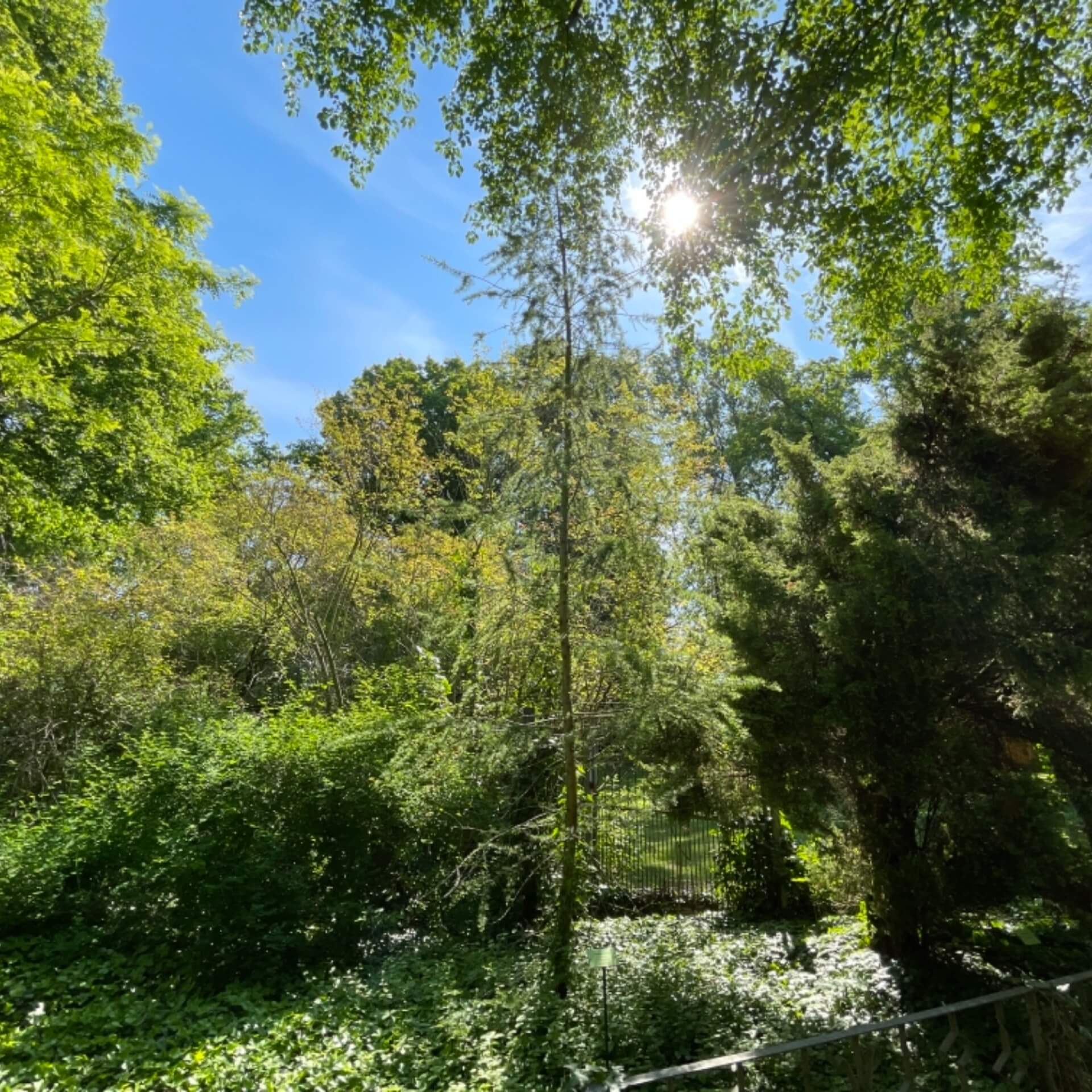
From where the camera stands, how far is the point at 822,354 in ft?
53.8

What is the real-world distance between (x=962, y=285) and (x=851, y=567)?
2.50 metres

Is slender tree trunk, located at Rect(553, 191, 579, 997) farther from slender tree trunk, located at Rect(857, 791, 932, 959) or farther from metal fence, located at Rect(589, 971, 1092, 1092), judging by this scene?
slender tree trunk, located at Rect(857, 791, 932, 959)

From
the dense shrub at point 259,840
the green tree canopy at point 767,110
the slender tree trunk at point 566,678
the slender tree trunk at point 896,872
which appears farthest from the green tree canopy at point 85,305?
the slender tree trunk at point 896,872

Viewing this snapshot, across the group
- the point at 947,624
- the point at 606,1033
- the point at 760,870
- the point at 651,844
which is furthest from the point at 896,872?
the point at 651,844

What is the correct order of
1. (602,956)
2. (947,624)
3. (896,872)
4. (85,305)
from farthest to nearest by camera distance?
(85,305) → (896,872) → (947,624) → (602,956)

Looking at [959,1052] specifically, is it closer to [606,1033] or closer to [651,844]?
[606,1033]

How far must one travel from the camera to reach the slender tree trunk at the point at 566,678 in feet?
12.8

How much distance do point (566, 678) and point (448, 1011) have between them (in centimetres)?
239

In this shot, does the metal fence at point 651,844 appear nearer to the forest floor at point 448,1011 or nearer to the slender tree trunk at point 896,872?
the forest floor at point 448,1011

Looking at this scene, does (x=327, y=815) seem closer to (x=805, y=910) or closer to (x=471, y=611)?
(x=471, y=611)

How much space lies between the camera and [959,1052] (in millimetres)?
3596

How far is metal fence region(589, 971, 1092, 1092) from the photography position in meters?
2.29

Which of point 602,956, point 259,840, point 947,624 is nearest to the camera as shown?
point 602,956

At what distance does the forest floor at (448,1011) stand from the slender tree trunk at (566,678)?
0.34 m
